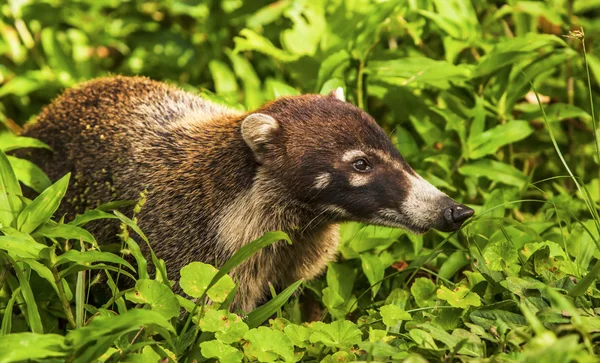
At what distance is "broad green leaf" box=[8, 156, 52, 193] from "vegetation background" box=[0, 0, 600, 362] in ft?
0.06

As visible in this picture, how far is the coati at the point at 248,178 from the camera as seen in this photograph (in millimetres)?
4223

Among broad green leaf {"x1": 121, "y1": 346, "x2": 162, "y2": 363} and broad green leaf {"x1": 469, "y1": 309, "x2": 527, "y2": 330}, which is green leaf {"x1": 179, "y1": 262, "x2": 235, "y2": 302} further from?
broad green leaf {"x1": 469, "y1": 309, "x2": 527, "y2": 330}

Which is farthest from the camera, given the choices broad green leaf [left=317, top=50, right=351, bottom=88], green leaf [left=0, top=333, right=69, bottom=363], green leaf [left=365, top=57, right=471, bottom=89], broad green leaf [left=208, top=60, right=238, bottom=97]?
broad green leaf [left=208, top=60, right=238, bottom=97]

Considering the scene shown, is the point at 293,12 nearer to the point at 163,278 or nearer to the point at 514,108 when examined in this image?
the point at 514,108

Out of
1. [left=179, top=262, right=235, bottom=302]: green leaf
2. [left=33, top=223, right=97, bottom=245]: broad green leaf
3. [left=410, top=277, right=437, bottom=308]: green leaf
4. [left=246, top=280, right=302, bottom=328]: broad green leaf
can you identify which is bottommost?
[left=410, top=277, right=437, bottom=308]: green leaf

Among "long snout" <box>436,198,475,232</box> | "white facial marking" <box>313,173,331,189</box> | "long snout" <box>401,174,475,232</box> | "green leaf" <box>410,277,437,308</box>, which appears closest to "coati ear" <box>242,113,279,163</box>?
"white facial marking" <box>313,173,331,189</box>

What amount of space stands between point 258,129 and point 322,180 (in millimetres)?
476

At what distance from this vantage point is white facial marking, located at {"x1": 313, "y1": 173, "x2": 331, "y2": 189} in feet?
13.9

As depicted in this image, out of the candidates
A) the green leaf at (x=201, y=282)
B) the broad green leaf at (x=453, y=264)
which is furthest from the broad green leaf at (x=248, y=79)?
the green leaf at (x=201, y=282)

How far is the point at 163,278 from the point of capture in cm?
370

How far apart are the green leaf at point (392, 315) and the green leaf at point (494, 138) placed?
181cm

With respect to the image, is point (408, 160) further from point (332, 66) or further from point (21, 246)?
point (21, 246)

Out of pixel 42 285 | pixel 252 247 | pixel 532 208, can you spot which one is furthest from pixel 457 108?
pixel 42 285

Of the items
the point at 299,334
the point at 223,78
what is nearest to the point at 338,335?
the point at 299,334
